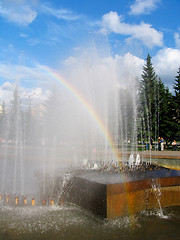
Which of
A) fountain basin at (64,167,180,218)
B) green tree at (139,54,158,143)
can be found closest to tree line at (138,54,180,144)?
green tree at (139,54,158,143)

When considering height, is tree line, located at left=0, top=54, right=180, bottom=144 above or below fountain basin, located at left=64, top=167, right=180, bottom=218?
above

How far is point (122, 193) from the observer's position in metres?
4.68

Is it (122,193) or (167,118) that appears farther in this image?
(167,118)

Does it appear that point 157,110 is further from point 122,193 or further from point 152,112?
point 122,193

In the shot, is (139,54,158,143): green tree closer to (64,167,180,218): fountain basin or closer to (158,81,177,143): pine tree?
(158,81,177,143): pine tree

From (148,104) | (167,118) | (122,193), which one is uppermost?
(148,104)

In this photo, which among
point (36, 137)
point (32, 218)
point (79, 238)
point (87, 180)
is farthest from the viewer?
point (36, 137)

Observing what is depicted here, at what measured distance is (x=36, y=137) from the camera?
124 feet

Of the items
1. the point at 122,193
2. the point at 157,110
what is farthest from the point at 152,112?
the point at 122,193

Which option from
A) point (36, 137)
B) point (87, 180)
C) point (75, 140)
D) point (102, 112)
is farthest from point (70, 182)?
point (36, 137)

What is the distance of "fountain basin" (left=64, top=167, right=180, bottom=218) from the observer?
4562 mm

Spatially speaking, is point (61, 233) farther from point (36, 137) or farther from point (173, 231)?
point (36, 137)

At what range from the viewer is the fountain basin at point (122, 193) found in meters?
4.56

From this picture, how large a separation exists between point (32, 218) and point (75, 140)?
23146 mm
